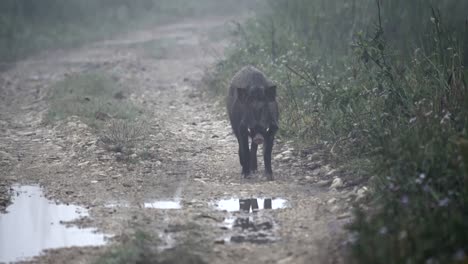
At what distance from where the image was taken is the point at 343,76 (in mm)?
10547

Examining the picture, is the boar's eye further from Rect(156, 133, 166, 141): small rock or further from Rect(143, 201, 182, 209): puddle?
Rect(156, 133, 166, 141): small rock

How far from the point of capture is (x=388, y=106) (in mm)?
7945

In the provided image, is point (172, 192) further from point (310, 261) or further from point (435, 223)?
point (435, 223)

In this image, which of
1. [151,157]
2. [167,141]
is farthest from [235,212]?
[167,141]

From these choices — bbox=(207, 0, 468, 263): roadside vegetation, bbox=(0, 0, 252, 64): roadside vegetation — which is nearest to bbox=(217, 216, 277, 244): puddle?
bbox=(207, 0, 468, 263): roadside vegetation

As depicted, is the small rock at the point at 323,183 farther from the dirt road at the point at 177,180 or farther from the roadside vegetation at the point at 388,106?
the roadside vegetation at the point at 388,106

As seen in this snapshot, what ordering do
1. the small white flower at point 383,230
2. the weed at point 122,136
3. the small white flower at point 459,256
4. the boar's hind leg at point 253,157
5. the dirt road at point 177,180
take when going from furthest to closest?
the weed at point 122,136 < the boar's hind leg at point 253,157 < the dirt road at point 177,180 < the small white flower at point 383,230 < the small white flower at point 459,256

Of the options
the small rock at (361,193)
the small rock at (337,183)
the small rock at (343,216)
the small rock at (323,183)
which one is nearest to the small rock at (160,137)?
the small rock at (323,183)

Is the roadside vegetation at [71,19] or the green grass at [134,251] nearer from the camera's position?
the green grass at [134,251]

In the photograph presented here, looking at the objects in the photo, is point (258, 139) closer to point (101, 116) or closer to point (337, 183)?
point (337, 183)

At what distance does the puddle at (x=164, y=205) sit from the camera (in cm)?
716

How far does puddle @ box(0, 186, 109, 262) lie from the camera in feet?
20.0

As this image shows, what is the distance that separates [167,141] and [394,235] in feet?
18.9

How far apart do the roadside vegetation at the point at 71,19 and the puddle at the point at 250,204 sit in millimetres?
11627
